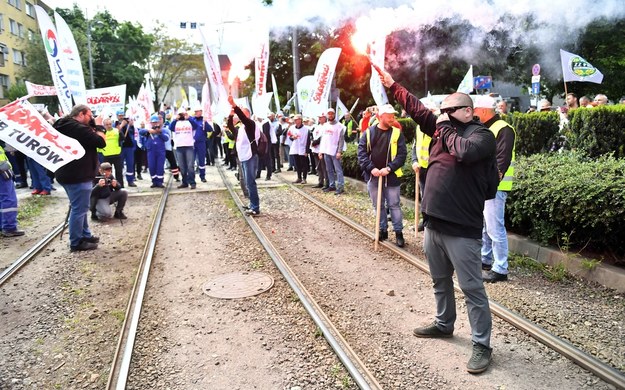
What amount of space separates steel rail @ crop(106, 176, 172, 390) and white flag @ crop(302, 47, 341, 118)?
6198mm

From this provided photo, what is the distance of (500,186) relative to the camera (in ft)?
18.1

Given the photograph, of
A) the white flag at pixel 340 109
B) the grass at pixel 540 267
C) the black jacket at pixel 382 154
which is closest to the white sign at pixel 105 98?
the white flag at pixel 340 109

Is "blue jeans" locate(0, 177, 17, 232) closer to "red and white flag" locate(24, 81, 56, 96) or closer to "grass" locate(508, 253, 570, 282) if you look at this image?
"red and white flag" locate(24, 81, 56, 96)

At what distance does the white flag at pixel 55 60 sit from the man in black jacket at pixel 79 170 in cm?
373

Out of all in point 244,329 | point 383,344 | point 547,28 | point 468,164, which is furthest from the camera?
point 547,28

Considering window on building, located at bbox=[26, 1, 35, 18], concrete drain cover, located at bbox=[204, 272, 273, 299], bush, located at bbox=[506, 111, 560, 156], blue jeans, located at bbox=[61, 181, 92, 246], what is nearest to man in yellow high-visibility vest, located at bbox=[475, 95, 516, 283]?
concrete drain cover, located at bbox=[204, 272, 273, 299]

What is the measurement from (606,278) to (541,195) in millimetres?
1272

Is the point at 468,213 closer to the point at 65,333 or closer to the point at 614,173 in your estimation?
the point at 614,173

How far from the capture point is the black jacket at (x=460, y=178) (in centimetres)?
364

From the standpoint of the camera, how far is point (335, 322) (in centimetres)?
475

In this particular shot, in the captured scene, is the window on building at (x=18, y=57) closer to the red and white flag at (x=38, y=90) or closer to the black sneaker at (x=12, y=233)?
the red and white flag at (x=38, y=90)

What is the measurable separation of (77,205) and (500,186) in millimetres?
6059

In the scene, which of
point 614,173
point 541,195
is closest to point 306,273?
point 541,195

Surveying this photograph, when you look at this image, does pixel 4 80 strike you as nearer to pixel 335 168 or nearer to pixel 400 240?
pixel 335 168
